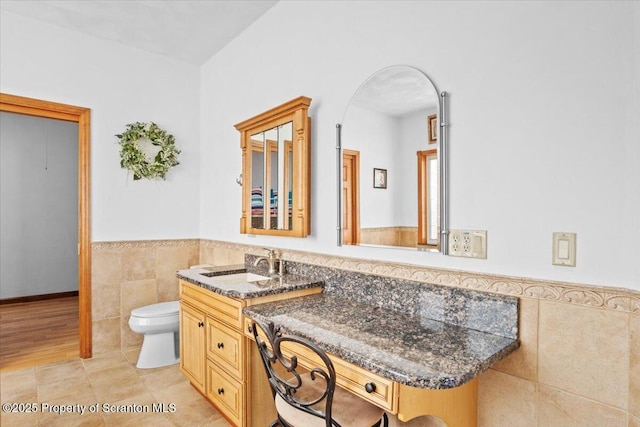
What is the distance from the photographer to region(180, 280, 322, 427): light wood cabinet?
2.00 metres

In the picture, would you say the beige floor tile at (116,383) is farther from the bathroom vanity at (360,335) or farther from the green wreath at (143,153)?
→ the green wreath at (143,153)

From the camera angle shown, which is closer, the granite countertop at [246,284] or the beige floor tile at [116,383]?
the granite countertop at [246,284]

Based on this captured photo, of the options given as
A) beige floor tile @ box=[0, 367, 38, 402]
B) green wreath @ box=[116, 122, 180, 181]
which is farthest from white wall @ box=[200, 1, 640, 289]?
beige floor tile @ box=[0, 367, 38, 402]

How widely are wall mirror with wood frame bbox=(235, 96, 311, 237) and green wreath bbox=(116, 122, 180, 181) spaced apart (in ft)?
3.20

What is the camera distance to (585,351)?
4.09 ft

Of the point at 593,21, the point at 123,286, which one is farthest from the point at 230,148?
the point at 593,21

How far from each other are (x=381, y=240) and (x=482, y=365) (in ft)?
2.83

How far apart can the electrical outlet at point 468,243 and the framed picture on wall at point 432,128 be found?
0.44 metres

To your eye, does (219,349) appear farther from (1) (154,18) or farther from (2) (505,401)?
(1) (154,18)

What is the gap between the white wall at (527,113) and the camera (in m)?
1.20

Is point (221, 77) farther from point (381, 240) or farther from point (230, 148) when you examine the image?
point (381, 240)

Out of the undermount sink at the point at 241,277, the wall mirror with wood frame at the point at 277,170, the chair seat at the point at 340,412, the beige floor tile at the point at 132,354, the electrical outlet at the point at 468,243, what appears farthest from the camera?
the beige floor tile at the point at 132,354

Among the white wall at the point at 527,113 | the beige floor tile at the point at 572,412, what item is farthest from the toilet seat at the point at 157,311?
the beige floor tile at the point at 572,412

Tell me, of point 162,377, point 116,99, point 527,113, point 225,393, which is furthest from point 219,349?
point 116,99
